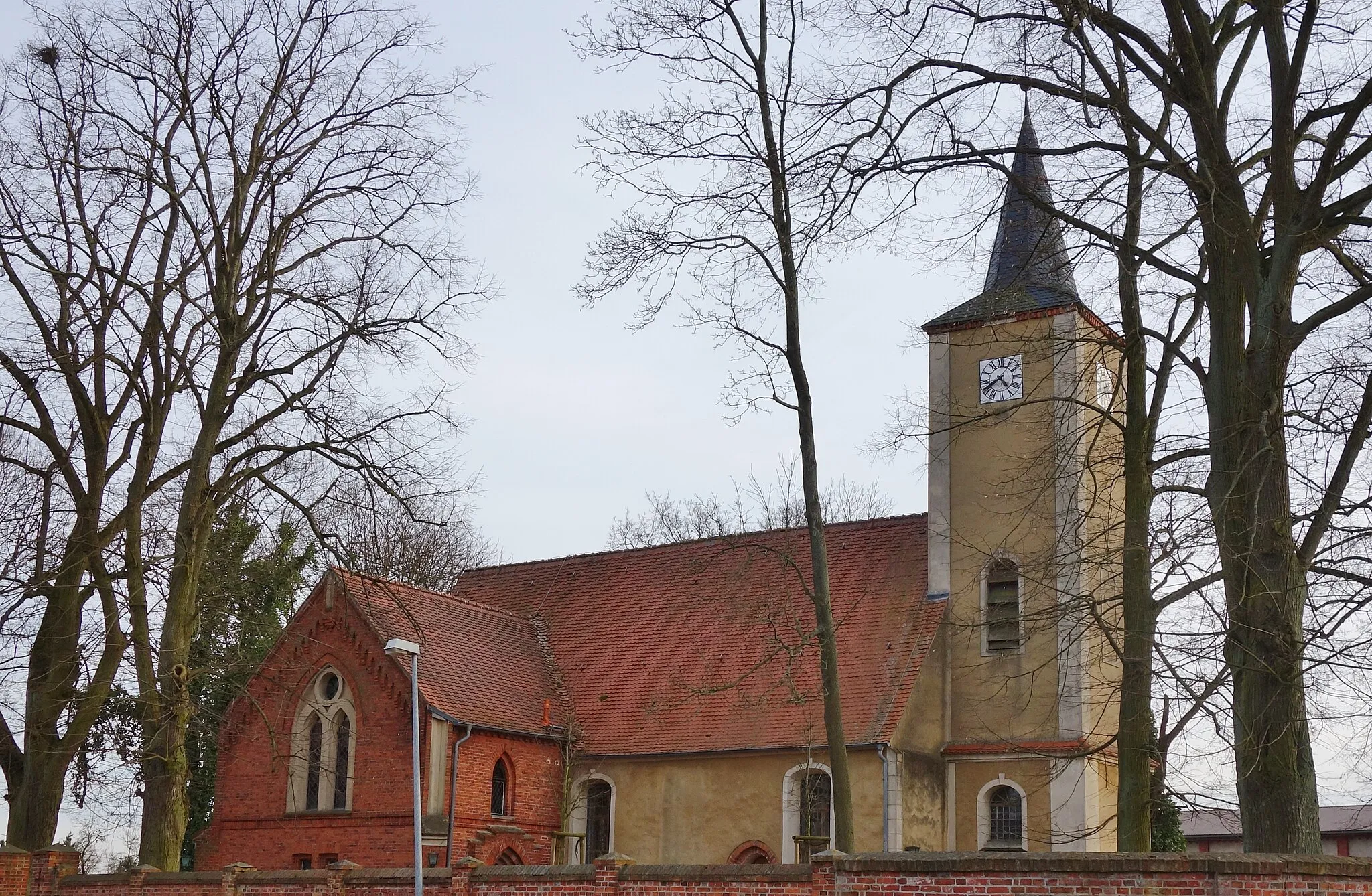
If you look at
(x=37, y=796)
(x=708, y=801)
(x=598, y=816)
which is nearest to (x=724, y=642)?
(x=708, y=801)

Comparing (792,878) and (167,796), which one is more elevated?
(167,796)

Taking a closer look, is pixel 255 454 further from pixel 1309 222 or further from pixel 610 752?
pixel 1309 222

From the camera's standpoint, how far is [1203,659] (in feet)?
40.2

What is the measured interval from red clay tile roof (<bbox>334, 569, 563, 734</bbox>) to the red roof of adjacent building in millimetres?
39

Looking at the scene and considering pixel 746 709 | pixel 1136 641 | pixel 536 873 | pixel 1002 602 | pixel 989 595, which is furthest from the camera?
pixel 746 709

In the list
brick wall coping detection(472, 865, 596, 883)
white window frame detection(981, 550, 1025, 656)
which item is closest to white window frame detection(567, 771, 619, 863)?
white window frame detection(981, 550, 1025, 656)

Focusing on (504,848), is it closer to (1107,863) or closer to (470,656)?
(470,656)

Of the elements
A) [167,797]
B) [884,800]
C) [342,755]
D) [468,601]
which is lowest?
[884,800]

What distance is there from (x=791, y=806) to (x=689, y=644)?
4905mm

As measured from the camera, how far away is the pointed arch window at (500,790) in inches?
1022

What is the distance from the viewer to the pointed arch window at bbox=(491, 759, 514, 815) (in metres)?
26.0

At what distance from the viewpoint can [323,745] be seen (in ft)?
87.5

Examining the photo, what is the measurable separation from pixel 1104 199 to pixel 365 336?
11.2 m

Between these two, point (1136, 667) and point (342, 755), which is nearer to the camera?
point (1136, 667)
